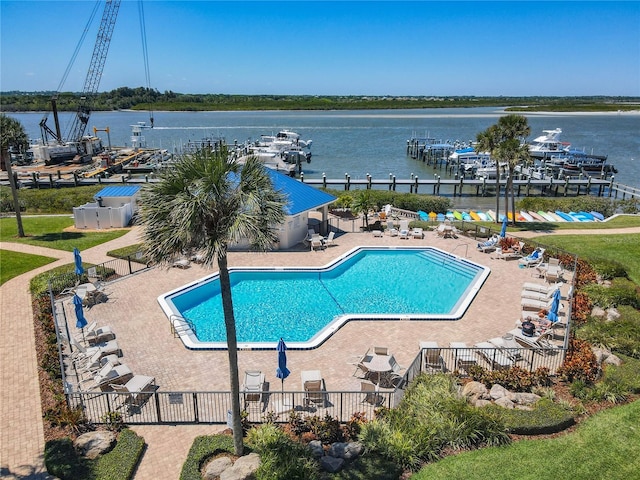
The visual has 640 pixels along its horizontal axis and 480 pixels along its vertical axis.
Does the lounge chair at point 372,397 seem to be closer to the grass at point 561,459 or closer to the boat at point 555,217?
the grass at point 561,459

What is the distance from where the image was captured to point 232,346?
10094 millimetres

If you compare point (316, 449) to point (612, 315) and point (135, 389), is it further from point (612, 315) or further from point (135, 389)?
point (612, 315)

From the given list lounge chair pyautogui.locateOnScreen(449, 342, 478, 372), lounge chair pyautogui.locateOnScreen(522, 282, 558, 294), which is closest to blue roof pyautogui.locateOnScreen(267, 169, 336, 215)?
lounge chair pyautogui.locateOnScreen(522, 282, 558, 294)

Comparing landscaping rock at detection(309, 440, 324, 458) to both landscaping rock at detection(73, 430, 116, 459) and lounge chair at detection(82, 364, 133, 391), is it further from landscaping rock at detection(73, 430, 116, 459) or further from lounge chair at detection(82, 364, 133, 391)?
lounge chair at detection(82, 364, 133, 391)

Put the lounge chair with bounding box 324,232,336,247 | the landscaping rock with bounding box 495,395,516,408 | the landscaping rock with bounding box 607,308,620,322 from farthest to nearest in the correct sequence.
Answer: the lounge chair with bounding box 324,232,336,247 → the landscaping rock with bounding box 607,308,620,322 → the landscaping rock with bounding box 495,395,516,408

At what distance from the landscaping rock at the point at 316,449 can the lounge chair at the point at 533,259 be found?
55.9 ft

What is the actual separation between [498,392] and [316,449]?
5.52 metres

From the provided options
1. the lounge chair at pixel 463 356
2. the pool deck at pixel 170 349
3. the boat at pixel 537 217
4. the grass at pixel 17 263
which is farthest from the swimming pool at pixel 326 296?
the boat at pixel 537 217

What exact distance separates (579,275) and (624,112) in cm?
22150

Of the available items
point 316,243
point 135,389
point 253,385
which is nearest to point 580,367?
point 253,385

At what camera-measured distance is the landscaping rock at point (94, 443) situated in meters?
10.9

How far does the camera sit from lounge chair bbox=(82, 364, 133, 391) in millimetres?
13586

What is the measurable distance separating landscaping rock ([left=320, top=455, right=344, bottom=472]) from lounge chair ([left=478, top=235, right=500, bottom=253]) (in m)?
18.7

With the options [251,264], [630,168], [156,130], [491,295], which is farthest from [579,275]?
[156,130]
